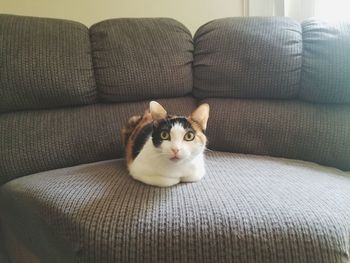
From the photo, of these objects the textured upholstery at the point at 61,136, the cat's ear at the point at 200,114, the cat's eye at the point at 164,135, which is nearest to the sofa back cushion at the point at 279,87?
the textured upholstery at the point at 61,136

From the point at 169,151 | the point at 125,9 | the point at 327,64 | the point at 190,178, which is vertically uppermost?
the point at 125,9

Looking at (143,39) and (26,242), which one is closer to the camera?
(26,242)

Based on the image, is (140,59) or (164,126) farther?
(140,59)

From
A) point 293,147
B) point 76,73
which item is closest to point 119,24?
point 76,73

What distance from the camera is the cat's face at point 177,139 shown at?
74 centimetres

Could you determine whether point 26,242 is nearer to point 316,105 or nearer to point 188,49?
point 188,49

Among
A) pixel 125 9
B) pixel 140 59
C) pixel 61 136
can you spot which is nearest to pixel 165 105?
pixel 140 59

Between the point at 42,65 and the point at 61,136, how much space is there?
10.5 inches

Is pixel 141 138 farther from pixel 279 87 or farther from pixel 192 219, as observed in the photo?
pixel 279 87

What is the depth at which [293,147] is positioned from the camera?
1.11 metres

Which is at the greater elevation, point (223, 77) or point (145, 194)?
point (223, 77)

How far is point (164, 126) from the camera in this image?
0.76 m

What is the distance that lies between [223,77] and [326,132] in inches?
17.6

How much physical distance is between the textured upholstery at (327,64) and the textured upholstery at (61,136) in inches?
20.2
